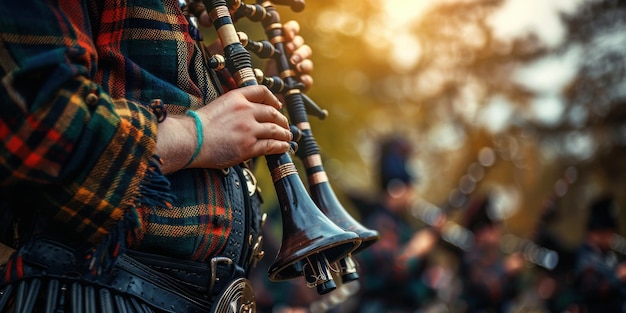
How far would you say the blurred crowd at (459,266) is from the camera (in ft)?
27.7

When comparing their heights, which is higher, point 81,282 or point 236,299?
point 81,282

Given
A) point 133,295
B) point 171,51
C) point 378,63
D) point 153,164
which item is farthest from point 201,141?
point 378,63

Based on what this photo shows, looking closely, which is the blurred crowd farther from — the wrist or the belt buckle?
the wrist

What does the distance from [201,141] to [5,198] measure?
1.47 ft

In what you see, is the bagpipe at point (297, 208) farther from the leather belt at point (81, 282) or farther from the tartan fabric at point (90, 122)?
the leather belt at point (81, 282)

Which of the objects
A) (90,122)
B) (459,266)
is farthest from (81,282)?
(459,266)

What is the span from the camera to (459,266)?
1167cm

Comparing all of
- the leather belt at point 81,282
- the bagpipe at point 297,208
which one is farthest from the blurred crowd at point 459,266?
the leather belt at point 81,282

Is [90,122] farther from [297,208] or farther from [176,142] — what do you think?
[297,208]

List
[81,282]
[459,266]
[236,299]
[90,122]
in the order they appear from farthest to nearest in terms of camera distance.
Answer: [459,266] < [236,299] < [81,282] < [90,122]

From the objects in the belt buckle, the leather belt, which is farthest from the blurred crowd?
the leather belt

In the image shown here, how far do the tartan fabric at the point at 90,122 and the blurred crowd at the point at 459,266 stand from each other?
18.4ft

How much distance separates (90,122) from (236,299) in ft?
2.12

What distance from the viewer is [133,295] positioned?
5.20ft
